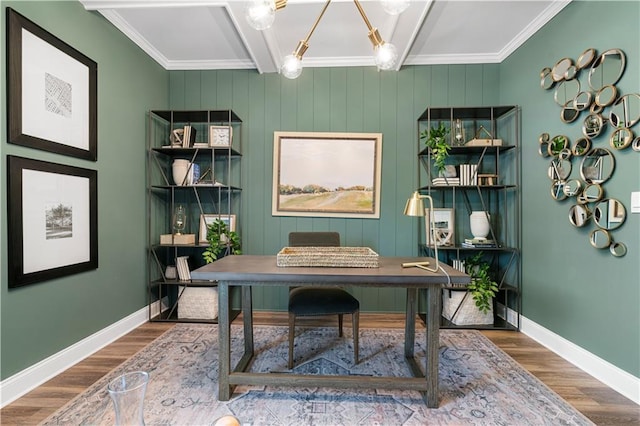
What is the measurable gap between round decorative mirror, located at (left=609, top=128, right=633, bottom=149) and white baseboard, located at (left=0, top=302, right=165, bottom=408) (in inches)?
156

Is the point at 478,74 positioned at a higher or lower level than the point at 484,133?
higher

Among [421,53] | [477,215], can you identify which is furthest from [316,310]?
A: [421,53]

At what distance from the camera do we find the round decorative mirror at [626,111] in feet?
5.64

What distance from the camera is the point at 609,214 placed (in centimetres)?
187

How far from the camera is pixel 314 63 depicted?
320cm

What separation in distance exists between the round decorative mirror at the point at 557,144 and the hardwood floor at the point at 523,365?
162cm

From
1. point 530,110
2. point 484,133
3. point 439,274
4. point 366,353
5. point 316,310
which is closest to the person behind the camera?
point 439,274

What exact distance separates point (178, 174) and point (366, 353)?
253cm

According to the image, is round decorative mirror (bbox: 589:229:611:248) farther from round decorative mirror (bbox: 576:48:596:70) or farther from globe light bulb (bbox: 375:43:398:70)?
globe light bulb (bbox: 375:43:398:70)

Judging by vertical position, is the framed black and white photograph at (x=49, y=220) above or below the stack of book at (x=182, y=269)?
above

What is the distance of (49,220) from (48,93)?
33.4 inches

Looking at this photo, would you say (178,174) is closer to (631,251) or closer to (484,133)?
(484,133)

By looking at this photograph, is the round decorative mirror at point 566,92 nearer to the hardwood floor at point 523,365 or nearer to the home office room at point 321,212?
the home office room at point 321,212

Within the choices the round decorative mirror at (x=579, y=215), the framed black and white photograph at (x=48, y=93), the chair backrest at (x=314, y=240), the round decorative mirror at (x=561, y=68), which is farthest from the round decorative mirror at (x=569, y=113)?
the framed black and white photograph at (x=48, y=93)
